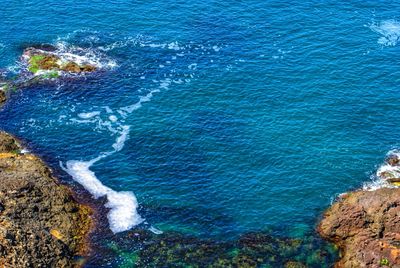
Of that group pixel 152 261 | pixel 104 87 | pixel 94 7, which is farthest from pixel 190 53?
pixel 152 261

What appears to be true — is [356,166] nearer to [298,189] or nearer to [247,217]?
[298,189]

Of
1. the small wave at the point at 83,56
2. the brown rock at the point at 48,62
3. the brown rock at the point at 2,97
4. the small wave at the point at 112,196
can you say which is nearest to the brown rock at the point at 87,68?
the small wave at the point at 83,56

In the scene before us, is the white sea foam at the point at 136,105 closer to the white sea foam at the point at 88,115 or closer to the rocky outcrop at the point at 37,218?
the white sea foam at the point at 88,115

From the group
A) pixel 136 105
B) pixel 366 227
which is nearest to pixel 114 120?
pixel 136 105

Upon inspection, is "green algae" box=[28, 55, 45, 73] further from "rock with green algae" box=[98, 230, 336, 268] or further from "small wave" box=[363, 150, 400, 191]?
"small wave" box=[363, 150, 400, 191]

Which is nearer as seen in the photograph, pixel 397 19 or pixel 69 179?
pixel 69 179
